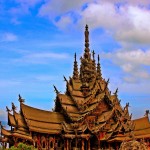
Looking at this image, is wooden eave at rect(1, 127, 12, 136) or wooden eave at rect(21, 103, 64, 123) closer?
wooden eave at rect(1, 127, 12, 136)

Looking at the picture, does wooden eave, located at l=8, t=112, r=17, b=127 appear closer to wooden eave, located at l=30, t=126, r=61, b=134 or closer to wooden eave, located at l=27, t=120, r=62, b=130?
wooden eave, located at l=27, t=120, r=62, b=130

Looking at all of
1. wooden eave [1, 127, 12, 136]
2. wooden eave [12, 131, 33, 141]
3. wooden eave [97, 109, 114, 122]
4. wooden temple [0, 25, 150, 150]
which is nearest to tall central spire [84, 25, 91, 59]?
wooden temple [0, 25, 150, 150]

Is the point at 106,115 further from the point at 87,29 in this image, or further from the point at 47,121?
the point at 87,29

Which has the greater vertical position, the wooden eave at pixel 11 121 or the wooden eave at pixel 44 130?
the wooden eave at pixel 11 121

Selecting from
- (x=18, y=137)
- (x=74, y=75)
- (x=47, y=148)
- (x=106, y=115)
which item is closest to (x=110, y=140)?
(x=106, y=115)

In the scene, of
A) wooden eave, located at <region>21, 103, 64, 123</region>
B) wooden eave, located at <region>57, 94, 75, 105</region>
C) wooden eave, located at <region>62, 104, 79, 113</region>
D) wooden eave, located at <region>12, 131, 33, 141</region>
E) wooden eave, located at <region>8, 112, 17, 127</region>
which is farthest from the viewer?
wooden eave, located at <region>57, 94, 75, 105</region>

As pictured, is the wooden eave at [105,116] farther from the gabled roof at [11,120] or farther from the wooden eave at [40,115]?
the gabled roof at [11,120]

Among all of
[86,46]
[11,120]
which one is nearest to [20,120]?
[11,120]

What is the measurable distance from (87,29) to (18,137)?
21996 mm

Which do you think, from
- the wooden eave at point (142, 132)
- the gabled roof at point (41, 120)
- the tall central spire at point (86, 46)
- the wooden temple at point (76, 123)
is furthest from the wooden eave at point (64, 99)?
the wooden eave at point (142, 132)

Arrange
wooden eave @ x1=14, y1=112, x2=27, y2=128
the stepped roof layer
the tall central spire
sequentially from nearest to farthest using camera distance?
wooden eave @ x1=14, y1=112, x2=27, y2=128 → the stepped roof layer → the tall central spire

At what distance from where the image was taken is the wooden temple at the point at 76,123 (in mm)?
39656

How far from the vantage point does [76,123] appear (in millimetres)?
42969

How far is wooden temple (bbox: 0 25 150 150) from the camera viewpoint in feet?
130
